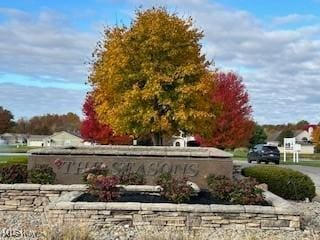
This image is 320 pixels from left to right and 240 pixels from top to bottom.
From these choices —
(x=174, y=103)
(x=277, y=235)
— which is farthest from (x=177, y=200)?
(x=174, y=103)

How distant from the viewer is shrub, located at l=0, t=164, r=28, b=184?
44.4 ft

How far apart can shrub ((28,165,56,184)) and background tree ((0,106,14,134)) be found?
75.9 meters

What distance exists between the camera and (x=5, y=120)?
88312 millimetres

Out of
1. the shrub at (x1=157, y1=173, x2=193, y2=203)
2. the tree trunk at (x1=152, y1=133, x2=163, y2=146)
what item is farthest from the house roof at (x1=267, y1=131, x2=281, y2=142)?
the shrub at (x1=157, y1=173, x2=193, y2=203)

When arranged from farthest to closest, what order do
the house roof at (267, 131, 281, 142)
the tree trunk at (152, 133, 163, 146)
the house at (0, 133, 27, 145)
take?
the house roof at (267, 131, 281, 142) → the house at (0, 133, 27, 145) → the tree trunk at (152, 133, 163, 146)

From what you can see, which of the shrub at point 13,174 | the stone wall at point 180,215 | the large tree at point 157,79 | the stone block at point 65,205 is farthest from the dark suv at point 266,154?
the stone block at point 65,205

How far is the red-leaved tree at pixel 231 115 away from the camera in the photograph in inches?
1503

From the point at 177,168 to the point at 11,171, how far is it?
13.6 ft

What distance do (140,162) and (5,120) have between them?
77.1 meters

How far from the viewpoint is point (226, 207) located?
10.3 meters

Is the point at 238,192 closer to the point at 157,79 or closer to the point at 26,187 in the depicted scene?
the point at 26,187

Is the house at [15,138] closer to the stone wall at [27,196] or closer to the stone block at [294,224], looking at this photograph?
the stone wall at [27,196]

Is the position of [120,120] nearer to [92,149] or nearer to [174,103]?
[174,103]

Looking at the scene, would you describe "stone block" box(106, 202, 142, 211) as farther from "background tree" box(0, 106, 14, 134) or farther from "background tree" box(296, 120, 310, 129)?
"background tree" box(296, 120, 310, 129)
